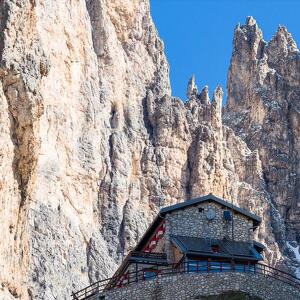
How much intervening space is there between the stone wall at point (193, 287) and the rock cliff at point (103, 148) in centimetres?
702

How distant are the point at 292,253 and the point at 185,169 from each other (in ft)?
114

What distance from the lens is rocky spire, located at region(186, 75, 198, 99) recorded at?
160m

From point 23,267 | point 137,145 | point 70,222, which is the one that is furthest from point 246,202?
point 23,267

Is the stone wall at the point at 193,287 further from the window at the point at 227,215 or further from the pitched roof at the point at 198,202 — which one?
the window at the point at 227,215

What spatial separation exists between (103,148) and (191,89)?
56980 mm

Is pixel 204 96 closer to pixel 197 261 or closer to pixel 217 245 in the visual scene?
pixel 217 245

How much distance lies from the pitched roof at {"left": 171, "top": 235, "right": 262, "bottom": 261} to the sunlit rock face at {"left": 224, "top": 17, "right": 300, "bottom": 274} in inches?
3692

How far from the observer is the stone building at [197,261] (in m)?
53.3

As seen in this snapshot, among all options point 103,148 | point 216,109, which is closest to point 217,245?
point 103,148

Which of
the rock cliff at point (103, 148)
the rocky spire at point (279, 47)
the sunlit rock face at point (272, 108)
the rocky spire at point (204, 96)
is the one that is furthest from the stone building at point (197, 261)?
the rocky spire at point (279, 47)

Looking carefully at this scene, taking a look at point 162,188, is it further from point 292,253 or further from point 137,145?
point 292,253

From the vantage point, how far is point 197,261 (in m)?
58.2

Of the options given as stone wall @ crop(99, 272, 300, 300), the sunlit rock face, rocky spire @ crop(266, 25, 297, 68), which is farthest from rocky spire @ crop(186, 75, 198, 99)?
stone wall @ crop(99, 272, 300, 300)

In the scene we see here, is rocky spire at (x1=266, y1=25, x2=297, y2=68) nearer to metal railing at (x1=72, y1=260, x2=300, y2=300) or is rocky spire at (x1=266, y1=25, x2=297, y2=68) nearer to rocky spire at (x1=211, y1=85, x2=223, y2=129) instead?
rocky spire at (x1=211, y1=85, x2=223, y2=129)
